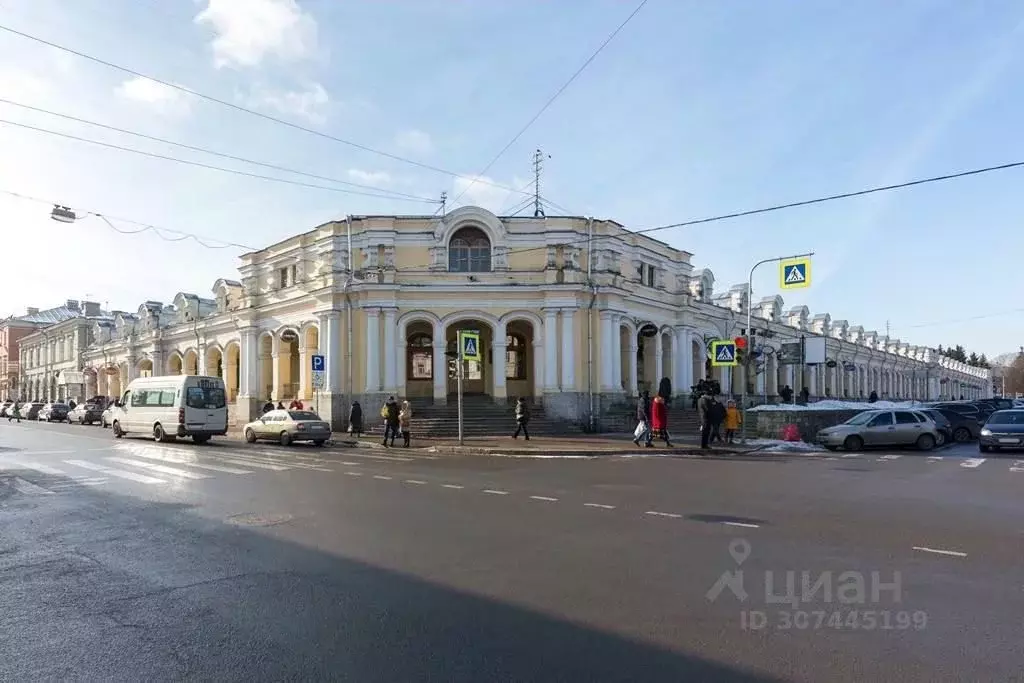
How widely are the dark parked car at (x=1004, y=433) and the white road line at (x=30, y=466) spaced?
2627 cm

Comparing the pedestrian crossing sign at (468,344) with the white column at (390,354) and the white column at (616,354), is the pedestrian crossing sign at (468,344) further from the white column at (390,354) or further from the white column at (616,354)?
the white column at (616,354)

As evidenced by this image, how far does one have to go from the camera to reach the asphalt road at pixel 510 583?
15.0 ft

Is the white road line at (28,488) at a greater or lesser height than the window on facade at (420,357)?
lesser

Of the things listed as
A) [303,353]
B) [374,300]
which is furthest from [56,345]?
[374,300]

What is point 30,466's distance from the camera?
17.1 meters

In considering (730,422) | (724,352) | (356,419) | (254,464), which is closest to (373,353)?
(356,419)

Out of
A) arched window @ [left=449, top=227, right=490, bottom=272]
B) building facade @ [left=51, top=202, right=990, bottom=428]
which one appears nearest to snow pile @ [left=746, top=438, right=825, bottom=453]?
building facade @ [left=51, top=202, right=990, bottom=428]

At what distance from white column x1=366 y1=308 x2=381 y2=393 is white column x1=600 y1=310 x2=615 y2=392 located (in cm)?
1018

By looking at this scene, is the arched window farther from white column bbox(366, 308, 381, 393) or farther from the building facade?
white column bbox(366, 308, 381, 393)

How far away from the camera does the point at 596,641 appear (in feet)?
16.0

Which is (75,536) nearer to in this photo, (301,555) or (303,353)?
(301,555)

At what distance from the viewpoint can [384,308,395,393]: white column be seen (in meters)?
30.9

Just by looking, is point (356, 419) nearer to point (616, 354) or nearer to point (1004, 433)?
point (616, 354)

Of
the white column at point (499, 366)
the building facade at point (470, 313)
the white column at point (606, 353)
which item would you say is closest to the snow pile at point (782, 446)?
the building facade at point (470, 313)
